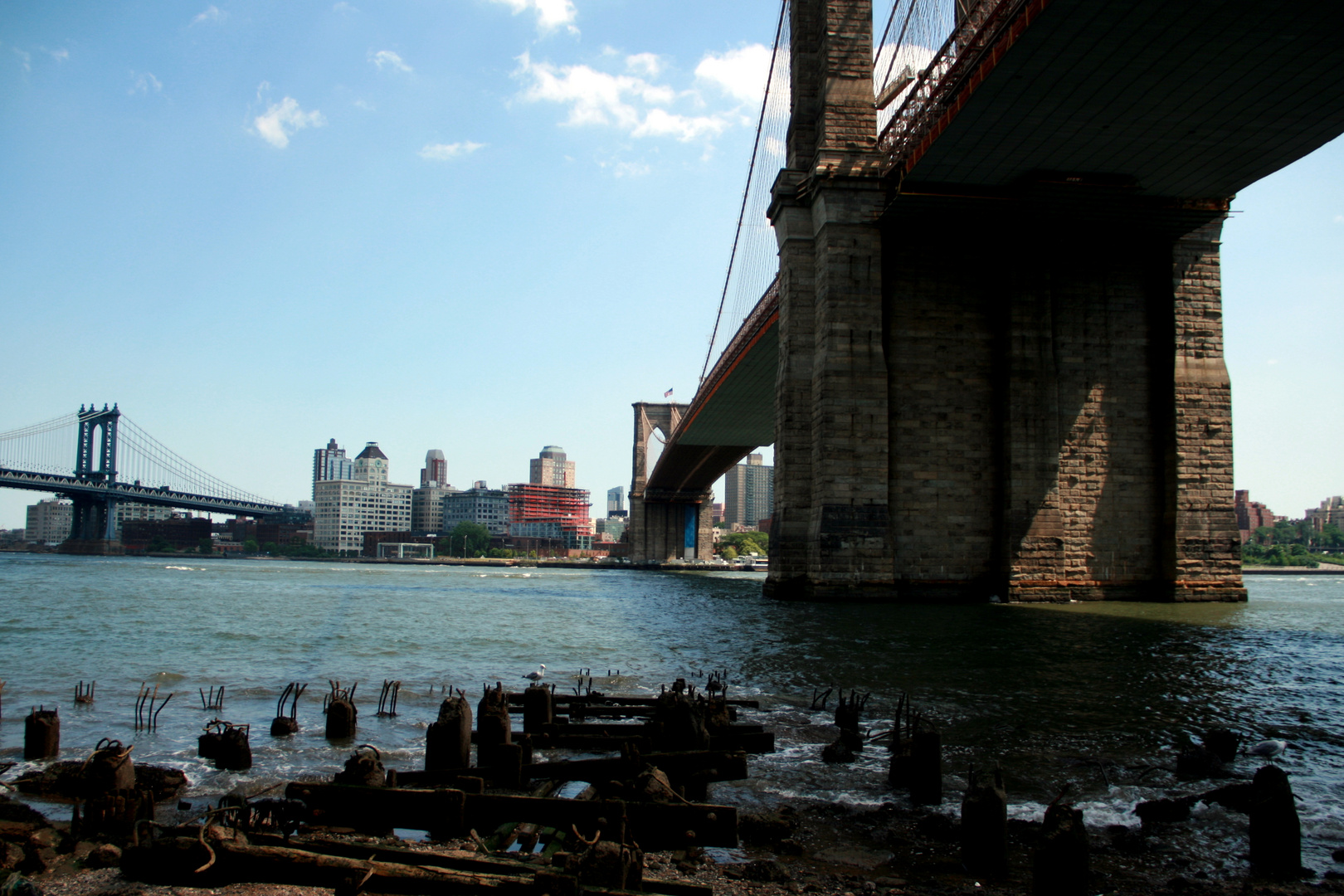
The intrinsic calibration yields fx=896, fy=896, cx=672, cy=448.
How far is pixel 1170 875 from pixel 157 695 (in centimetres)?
952

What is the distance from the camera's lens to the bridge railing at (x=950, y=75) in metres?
19.2

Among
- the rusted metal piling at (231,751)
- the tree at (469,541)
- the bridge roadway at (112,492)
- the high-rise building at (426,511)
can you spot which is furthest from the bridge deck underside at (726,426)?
the high-rise building at (426,511)

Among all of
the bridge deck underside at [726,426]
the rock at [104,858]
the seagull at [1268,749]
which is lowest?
the seagull at [1268,749]

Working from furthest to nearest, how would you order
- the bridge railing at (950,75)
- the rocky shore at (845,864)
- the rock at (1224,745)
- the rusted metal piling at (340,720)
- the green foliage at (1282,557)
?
the green foliage at (1282,557) → the bridge railing at (950,75) → the rusted metal piling at (340,720) → the rock at (1224,745) → the rocky shore at (845,864)

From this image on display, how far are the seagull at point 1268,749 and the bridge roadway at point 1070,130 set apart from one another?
15.0m

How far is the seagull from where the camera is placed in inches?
273

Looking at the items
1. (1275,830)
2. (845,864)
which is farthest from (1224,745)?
(845,864)

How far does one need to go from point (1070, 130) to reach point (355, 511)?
15180 centimetres

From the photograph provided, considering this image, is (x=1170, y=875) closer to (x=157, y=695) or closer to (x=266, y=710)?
(x=266, y=710)

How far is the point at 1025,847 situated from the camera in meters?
4.61

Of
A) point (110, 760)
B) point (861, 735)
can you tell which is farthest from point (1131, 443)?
point (110, 760)

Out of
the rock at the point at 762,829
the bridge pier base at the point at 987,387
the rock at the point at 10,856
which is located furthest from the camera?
the bridge pier base at the point at 987,387

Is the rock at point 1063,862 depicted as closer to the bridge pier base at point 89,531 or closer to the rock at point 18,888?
the rock at point 18,888

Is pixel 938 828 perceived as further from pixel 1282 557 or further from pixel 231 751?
pixel 1282 557
